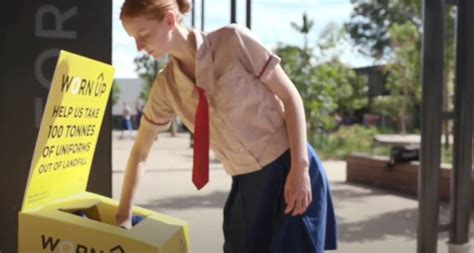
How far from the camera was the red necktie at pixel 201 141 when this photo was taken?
185 centimetres

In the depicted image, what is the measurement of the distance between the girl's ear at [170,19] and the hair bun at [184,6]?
0.07 m

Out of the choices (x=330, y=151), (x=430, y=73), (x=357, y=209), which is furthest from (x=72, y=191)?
(x=330, y=151)

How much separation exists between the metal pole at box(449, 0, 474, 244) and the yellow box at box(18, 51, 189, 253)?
8.42 feet

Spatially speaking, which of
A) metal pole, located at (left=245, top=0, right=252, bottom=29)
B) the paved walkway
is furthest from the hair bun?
the paved walkway

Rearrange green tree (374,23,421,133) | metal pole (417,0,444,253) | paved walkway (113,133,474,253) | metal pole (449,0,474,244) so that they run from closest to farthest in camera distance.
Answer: metal pole (417,0,444,253)
metal pole (449,0,474,244)
paved walkway (113,133,474,253)
green tree (374,23,421,133)

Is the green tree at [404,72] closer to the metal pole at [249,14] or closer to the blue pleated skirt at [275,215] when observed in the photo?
the metal pole at [249,14]

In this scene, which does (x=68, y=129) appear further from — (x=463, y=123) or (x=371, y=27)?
(x=371, y=27)

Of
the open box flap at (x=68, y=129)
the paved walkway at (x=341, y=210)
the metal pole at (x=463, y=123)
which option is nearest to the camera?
the open box flap at (x=68, y=129)

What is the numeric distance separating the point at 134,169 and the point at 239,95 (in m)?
0.50

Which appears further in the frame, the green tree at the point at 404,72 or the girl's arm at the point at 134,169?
the green tree at the point at 404,72

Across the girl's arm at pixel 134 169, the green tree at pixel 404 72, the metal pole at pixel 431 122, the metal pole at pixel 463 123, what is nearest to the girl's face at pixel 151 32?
the girl's arm at pixel 134 169

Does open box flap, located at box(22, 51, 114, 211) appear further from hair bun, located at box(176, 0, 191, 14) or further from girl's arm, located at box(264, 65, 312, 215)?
girl's arm, located at box(264, 65, 312, 215)

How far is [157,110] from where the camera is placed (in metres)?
2.09

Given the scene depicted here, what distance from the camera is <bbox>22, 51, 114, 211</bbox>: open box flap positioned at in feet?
6.06
